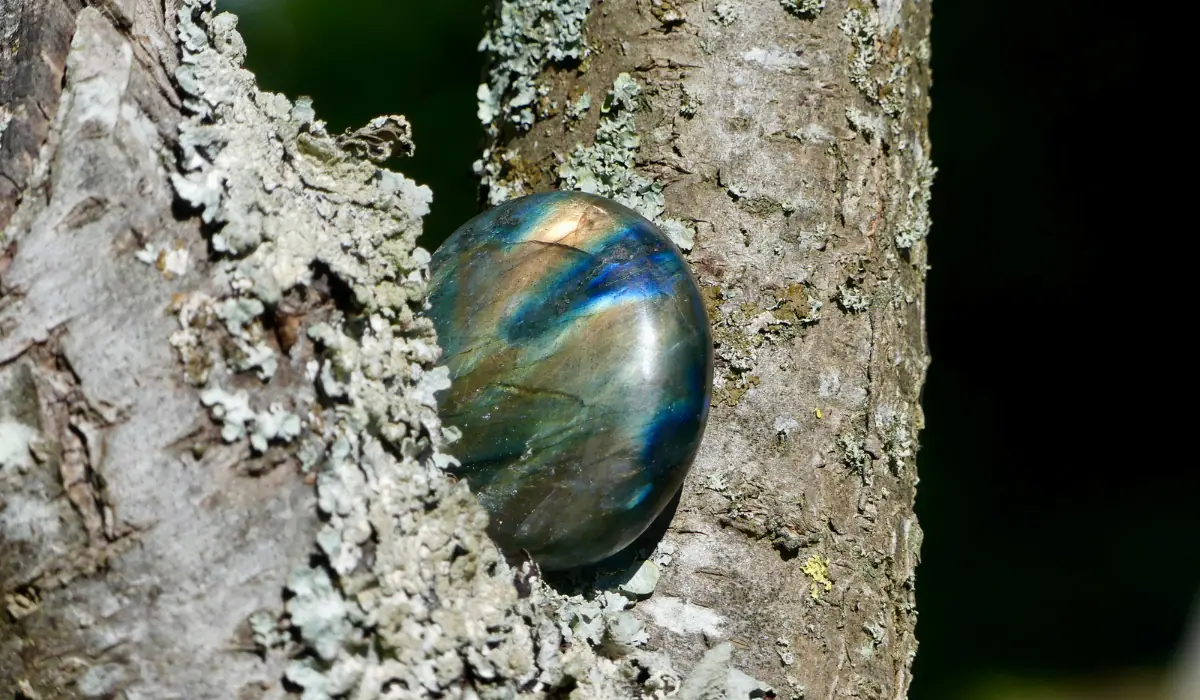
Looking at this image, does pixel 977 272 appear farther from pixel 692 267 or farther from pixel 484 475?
pixel 484 475

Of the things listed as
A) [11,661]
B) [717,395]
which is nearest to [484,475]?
[717,395]

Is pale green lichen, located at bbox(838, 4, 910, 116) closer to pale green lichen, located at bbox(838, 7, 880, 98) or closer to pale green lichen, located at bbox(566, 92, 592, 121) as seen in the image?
pale green lichen, located at bbox(838, 7, 880, 98)

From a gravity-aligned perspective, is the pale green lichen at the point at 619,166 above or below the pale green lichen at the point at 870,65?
below

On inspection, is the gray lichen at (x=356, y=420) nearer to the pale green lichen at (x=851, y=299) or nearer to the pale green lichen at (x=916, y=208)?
the pale green lichen at (x=851, y=299)

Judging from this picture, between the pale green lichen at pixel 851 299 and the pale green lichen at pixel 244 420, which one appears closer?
the pale green lichen at pixel 244 420

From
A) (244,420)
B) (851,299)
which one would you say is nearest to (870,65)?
(851,299)

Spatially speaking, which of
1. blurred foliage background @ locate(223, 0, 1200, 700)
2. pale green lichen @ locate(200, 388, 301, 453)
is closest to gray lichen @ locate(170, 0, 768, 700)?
pale green lichen @ locate(200, 388, 301, 453)

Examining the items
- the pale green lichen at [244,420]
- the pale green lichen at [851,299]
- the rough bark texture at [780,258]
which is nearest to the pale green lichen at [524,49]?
the rough bark texture at [780,258]
